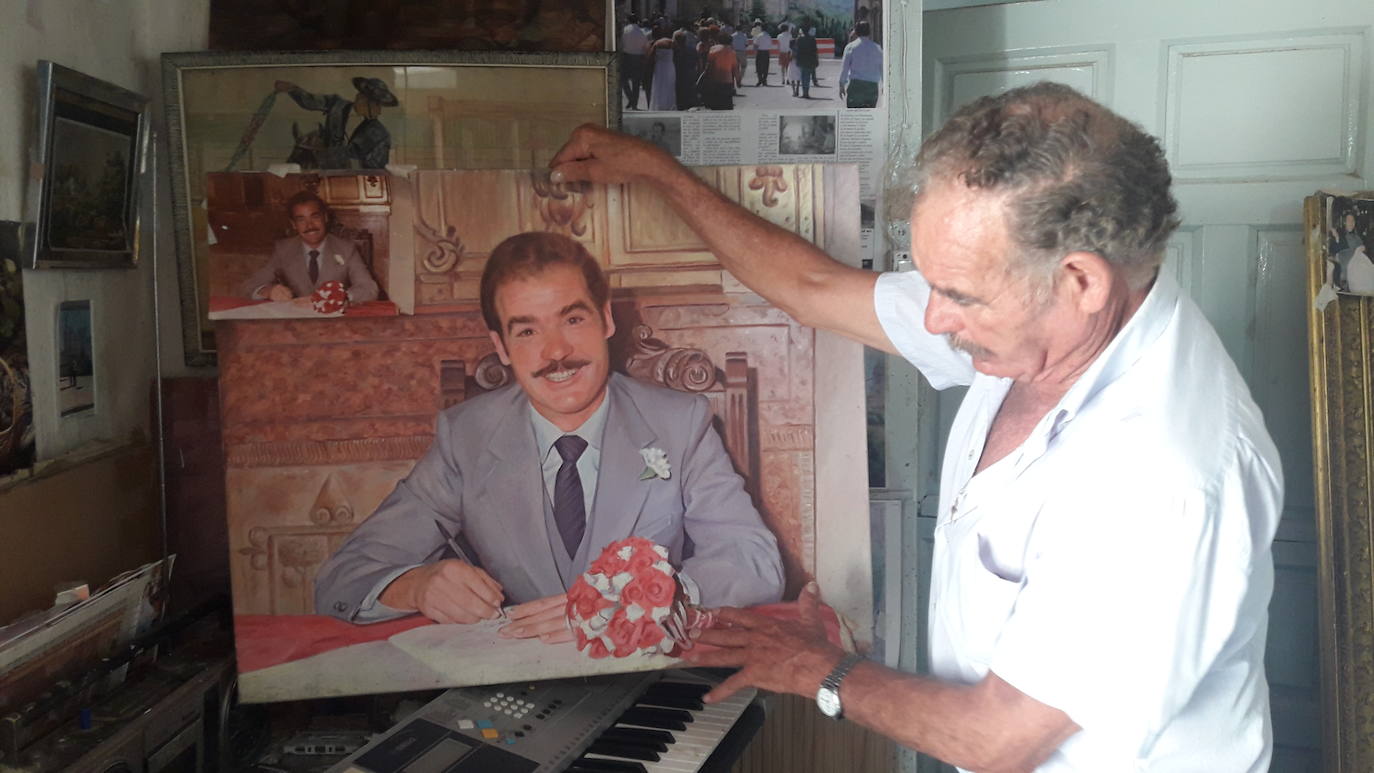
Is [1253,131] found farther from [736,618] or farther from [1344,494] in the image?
[736,618]

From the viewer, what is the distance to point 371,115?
1.86 metres

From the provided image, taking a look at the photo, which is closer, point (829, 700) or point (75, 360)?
point (829, 700)

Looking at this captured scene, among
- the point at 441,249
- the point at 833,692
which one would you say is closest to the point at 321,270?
the point at 441,249

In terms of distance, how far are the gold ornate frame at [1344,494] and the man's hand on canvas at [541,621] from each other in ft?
4.93

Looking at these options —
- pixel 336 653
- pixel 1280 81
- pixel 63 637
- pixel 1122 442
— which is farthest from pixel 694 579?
pixel 1280 81

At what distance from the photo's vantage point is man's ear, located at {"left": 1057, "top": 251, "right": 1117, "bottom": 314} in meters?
1.22

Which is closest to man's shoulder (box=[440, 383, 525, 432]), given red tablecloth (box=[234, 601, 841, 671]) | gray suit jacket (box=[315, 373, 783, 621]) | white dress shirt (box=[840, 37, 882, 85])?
gray suit jacket (box=[315, 373, 783, 621])

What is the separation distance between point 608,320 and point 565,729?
68 centimetres

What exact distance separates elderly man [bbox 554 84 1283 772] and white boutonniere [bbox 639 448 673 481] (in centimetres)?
44

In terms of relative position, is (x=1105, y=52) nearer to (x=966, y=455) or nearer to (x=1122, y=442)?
(x=966, y=455)

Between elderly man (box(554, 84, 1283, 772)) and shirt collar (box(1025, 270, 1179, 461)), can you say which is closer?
elderly man (box(554, 84, 1283, 772))

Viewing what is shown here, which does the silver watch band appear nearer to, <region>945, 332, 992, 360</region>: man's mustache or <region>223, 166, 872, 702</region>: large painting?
<region>223, 166, 872, 702</region>: large painting

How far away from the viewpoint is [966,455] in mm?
1528

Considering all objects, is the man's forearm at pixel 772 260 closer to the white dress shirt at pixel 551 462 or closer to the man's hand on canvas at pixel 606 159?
the man's hand on canvas at pixel 606 159
